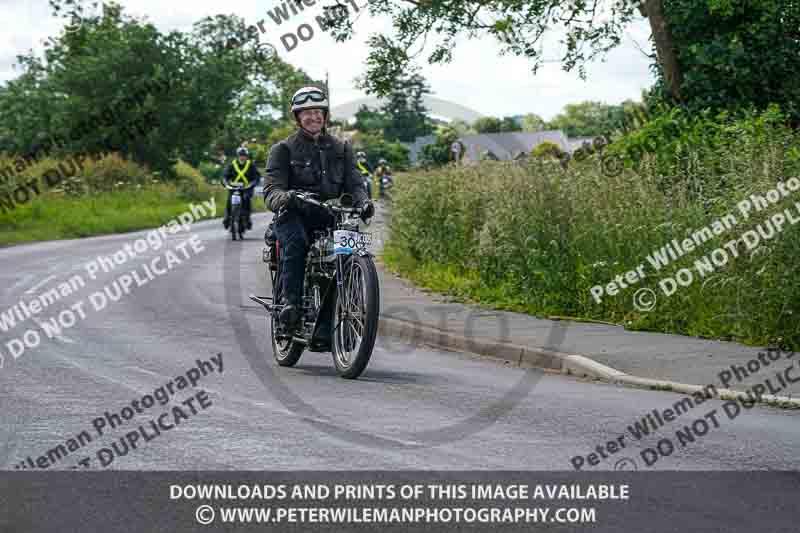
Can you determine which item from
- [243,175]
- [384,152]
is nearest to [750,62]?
[243,175]

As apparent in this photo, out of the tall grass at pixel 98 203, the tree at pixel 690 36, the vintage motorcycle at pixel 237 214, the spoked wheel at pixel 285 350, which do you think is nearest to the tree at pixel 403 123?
the tall grass at pixel 98 203

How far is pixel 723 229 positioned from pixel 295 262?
14.9 ft

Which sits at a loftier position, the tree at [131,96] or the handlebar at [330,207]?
the tree at [131,96]

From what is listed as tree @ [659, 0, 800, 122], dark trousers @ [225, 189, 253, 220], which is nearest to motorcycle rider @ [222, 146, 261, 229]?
dark trousers @ [225, 189, 253, 220]

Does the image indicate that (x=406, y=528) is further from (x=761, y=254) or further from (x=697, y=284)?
(x=697, y=284)

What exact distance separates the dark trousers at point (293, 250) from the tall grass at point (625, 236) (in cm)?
411

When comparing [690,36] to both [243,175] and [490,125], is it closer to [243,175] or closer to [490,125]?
[243,175]

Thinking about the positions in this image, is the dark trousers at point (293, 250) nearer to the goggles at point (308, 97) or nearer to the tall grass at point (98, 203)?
the goggles at point (308, 97)

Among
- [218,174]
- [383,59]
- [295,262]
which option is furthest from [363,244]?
[218,174]

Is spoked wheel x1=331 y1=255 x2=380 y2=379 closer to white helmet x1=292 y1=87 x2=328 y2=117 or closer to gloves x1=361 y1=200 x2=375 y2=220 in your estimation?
gloves x1=361 y1=200 x2=375 y2=220

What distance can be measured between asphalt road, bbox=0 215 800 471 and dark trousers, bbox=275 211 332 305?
72 centimetres

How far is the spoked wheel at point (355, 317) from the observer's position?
9.69 meters

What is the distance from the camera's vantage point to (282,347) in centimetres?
1132

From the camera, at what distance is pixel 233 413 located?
8.61 meters
